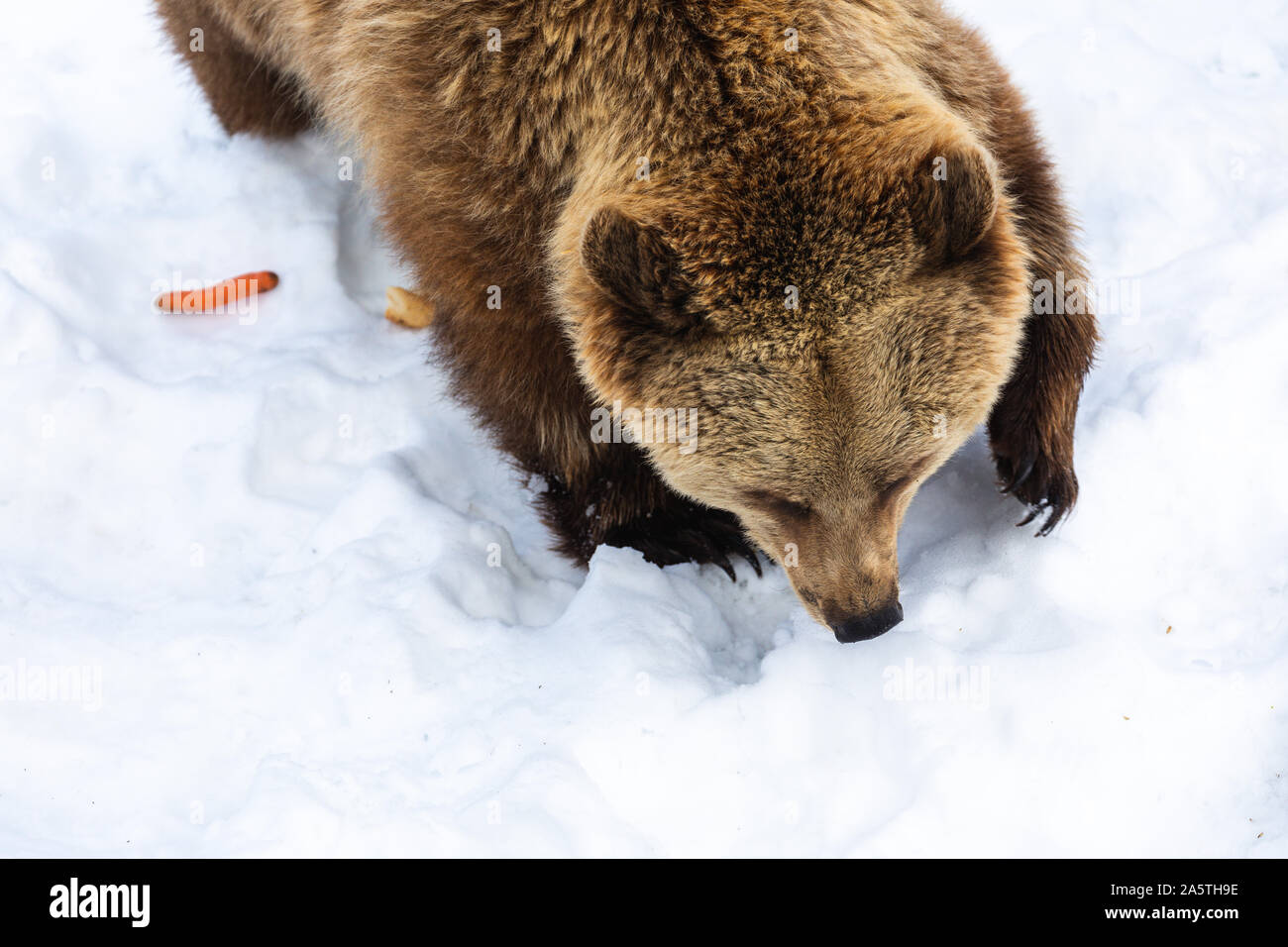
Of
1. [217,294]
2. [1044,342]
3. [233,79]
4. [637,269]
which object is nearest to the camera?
[637,269]

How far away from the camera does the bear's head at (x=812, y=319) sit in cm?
290

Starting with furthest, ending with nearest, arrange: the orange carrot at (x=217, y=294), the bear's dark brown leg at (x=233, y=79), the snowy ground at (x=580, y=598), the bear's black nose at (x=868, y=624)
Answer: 1. the bear's dark brown leg at (x=233, y=79)
2. the orange carrot at (x=217, y=294)
3. the bear's black nose at (x=868, y=624)
4. the snowy ground at (x=580, y=598)

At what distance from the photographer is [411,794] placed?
3305 millimetres

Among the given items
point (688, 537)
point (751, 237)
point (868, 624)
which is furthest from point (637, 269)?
point (688, 537)

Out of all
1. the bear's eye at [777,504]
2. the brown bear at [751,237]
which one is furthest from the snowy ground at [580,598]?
the bear's eye at [777,504]

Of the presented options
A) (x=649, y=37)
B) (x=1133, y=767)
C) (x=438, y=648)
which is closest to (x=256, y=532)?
(x=438, y=648)

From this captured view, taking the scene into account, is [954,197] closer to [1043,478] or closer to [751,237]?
[751,237]

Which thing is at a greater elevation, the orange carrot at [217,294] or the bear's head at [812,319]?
the bear's head at [812,319]

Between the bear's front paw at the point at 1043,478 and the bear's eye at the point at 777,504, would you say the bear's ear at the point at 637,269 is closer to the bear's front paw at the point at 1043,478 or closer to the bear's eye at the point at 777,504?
the bear's eye at the point at 777,504

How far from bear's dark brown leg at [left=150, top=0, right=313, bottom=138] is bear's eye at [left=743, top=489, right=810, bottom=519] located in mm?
3743

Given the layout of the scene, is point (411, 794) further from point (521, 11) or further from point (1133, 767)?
point (521, 11)

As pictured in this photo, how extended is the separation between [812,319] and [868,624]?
3.23ft

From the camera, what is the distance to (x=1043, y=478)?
3.91m

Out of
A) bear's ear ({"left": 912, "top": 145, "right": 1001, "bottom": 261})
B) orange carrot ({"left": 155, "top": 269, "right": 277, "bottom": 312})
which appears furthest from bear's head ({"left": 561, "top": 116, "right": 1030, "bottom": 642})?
orange carrot ({"left": 155, "top": 269, "right": 277, "bottom": 312})
